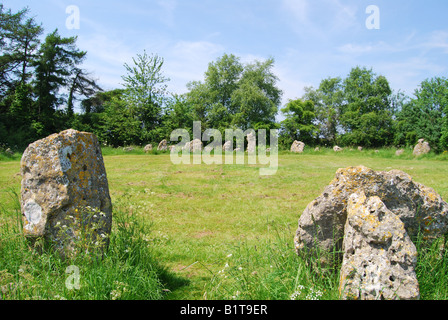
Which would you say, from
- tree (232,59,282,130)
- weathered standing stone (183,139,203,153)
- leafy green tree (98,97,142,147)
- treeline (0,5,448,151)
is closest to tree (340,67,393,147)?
treeline (0,5,448,151)

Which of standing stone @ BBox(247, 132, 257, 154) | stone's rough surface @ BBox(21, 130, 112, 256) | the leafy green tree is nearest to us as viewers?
stone's rough surface @ BBox(21, 130, 112, 256)

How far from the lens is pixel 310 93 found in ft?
155

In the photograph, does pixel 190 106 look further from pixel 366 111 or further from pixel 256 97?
pixel 366 111

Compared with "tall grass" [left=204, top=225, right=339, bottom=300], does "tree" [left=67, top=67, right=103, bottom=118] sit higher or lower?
higher

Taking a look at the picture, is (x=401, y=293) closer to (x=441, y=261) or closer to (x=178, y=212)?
(x=441, y=261)

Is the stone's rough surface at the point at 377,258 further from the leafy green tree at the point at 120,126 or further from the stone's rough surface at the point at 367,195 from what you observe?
the leafy green tree at the point at 120,126

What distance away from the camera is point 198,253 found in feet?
17.4

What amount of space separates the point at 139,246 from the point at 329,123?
1644 inches

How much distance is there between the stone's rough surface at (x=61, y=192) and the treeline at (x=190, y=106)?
82.1 feet

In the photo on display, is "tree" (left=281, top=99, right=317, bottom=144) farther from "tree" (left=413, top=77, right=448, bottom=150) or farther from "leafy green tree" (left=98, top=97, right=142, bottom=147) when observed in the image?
"leafy green tree" (left=98, top=97, right=142, bottom=147)

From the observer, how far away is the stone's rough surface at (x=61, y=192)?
3695mm

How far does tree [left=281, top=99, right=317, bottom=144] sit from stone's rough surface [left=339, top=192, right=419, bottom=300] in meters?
32.4

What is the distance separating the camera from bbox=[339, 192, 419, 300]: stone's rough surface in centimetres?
260

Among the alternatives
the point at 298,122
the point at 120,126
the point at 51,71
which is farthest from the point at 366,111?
the point at 51,71
